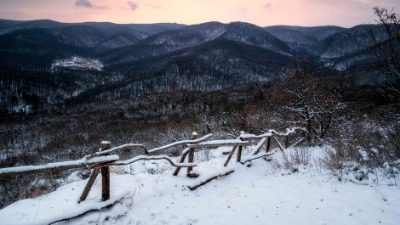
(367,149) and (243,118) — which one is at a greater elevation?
(367,149)

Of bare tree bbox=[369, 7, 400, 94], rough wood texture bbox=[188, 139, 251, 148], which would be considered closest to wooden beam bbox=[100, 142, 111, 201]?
rough wood texture bbox=[188, 139, 251, 148]

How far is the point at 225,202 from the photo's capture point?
5.80m

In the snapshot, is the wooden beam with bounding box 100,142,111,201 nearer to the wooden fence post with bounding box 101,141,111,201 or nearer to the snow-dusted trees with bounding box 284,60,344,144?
the wooden fence post with bounding box 101,141,111,201

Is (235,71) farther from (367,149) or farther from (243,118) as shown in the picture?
(367,149)

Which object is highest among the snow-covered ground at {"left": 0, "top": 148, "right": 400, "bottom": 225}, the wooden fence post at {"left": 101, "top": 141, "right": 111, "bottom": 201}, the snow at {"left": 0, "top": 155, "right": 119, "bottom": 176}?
the snow at {"left": 0, "top": 155, "right": 119, "bottom": 176}

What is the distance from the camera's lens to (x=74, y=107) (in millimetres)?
106625

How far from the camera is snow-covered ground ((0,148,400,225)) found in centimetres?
475

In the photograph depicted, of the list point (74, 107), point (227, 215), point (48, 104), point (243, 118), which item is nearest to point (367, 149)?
point (227, 215)

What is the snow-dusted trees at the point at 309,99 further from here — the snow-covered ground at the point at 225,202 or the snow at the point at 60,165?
the snow at the point at 60,165

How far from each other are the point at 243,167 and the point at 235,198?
195 centimetres

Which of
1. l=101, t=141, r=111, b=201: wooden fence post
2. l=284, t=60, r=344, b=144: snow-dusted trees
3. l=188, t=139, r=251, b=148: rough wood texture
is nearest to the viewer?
l=101, t=141, r=111, b=201: wooden fence post

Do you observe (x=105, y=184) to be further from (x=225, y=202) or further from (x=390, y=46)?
(x=390, y=46)

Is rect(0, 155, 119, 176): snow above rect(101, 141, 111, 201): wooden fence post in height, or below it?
above

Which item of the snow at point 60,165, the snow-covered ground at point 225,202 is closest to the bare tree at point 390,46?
the snow-covered ground at point 225,202
